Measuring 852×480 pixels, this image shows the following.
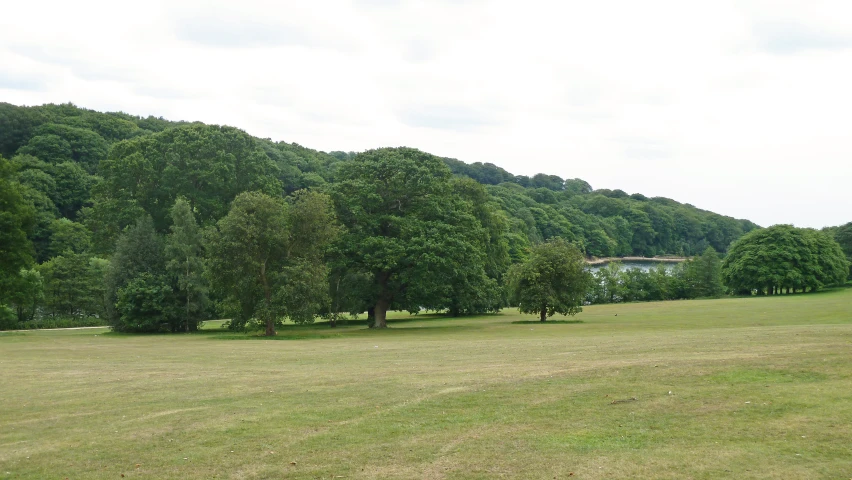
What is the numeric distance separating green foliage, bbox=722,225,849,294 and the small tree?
48.7 metres

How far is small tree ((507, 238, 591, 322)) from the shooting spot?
5266cm

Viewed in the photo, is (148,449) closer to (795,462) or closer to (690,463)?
(690,463)

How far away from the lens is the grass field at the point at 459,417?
10.4 meters

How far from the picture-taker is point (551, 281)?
53406 mm

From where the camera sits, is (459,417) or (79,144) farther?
(79,144)

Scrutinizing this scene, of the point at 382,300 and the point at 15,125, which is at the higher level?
the point at 15,125

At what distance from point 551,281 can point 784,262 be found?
171 feet

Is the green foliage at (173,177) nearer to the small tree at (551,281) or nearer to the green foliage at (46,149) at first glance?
the small tree at (551,281)

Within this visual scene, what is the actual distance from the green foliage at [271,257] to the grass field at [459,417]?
18967 mm

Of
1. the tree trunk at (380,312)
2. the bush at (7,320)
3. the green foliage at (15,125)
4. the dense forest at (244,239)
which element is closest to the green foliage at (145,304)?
the dense forest at (244,239)

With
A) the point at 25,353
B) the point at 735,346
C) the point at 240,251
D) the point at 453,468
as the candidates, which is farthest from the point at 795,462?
the point at 240,251

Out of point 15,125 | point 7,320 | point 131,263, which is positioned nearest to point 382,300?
point 131,263

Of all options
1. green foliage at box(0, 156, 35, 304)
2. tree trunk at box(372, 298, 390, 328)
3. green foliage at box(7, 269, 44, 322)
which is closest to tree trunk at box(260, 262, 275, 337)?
tree trunk at box(372, 298, 390, 328)

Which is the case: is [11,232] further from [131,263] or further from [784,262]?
[784,262]
